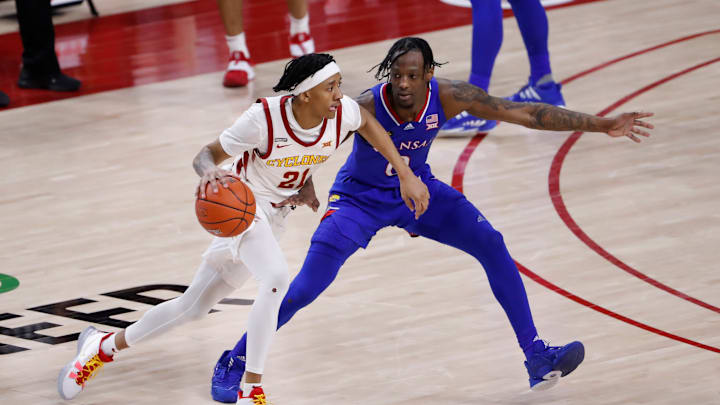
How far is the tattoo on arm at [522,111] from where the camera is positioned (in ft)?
14.6

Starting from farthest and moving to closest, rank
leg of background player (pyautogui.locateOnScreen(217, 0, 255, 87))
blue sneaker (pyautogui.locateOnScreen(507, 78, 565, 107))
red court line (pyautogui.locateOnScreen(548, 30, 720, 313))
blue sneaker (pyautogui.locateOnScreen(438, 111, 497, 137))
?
1. leg of background player (pyautogui.locateOnScreen(217, 0, 255, 87))
2. blue sneaker (pyautogui.locateOnScreen(507, 78, 565, 107))
3. blue sneaker (pyautogui.locateOnScreen(438, 111, 497, 137))
4. red court line (pyautogui.locateOnScreen(548, 30, 720, 313))

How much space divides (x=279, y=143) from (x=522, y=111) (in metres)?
1.02

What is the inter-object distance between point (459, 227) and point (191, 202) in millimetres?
2741

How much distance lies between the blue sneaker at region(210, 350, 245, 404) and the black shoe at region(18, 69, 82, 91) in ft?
16.2

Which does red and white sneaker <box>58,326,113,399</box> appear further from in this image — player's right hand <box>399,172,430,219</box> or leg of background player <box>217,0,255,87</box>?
leg of background player <box>217,0,255,87</box>

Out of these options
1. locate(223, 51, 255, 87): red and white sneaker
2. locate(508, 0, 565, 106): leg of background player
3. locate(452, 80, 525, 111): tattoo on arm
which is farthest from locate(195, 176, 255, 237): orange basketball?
locate(223, 51, 255, 87): red and white sneaker

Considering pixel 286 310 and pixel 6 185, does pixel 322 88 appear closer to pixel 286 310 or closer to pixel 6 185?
pixel 286 310

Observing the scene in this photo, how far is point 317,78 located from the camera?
4.13 metres

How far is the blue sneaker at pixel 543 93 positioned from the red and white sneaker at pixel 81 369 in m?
4.08

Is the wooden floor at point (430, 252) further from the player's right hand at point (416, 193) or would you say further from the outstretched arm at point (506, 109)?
the outstretched arm at point (506, 109)

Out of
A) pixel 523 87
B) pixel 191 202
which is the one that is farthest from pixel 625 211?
pixel 191 202

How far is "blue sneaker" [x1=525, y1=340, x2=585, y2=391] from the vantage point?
4.21m

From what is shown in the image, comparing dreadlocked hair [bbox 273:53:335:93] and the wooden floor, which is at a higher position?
dreadlocked hair [bbox 273:53:335:93]

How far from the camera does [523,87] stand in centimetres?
783
